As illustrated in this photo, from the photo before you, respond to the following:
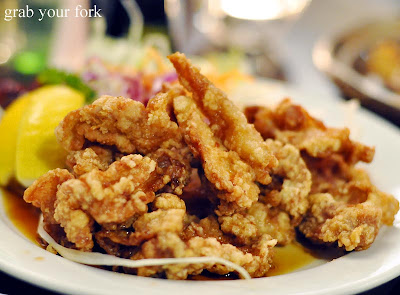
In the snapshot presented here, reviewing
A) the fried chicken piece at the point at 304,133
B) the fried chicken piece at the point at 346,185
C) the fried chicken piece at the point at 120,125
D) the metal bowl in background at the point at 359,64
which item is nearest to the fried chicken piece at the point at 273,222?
the fried chicken piece at the point at 346,185

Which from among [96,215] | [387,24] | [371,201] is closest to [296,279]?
[371,201]

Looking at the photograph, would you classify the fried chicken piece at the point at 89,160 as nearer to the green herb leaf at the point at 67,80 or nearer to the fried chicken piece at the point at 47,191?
the fried chicken piece at the point at 47,191

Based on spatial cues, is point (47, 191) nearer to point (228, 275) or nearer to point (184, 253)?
point (184, 253)

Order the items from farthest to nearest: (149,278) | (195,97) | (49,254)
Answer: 1. (195,97)
2. (49,254)
3. (149,278)

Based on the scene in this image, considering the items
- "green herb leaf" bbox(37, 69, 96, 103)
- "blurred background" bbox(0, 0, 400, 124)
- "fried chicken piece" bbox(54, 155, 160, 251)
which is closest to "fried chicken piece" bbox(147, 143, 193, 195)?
"fried chicken piece" bbox(54, 155, 160, 251)

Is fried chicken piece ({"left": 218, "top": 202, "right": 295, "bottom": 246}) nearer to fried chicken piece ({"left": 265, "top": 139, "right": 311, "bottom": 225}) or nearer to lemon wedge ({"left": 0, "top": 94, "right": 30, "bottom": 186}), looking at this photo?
fried chicken piece ({"left": 265, "top": 139, "right": 311, "bottom": 225})

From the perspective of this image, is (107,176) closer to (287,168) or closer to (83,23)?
(287,168)
